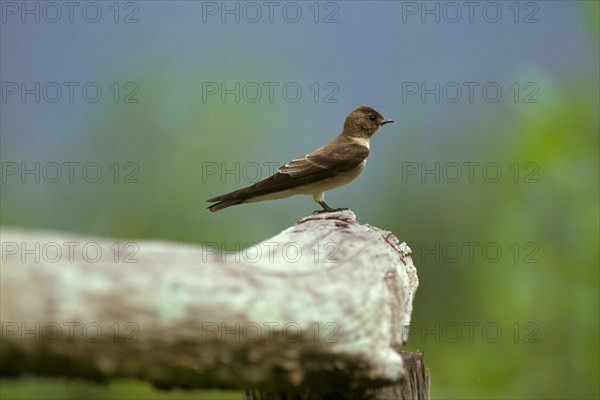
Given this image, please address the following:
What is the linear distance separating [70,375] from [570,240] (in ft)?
15.8

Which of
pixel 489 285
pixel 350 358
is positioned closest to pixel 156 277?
pixel 350 358

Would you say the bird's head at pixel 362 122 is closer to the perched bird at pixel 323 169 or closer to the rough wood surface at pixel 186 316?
the perched bird at pixel 323 169

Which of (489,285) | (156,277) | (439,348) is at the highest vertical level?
(156,277)

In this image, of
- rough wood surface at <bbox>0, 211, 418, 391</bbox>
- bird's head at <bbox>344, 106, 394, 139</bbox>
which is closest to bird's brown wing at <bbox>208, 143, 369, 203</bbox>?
bird's head at <bbox>344, 106, 394, 139</bbox>

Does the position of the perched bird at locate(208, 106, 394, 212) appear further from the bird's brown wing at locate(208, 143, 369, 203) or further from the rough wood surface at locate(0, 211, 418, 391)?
the rough wood surface at locate(0, 211, 418, 391)

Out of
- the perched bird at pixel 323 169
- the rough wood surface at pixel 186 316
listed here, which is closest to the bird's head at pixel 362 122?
the perched bird at pixel 323 169

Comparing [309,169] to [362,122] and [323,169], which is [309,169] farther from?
[362,122]

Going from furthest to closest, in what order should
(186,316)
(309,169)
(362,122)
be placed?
(362,122) < (309,169) < (186,316)

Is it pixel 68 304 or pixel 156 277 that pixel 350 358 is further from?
pixel 68 304

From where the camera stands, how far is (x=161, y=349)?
7.06 ft

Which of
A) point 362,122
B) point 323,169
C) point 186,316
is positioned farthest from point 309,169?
point 186,316

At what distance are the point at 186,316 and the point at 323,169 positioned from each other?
3207 millimetres

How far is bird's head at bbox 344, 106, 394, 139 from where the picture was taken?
5934 mm

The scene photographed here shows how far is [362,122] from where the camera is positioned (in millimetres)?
5934
